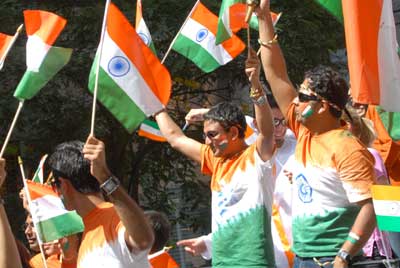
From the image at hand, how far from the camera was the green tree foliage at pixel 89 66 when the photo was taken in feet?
40.4

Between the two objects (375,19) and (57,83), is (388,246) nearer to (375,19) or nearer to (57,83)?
(375,19)

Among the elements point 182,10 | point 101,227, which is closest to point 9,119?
point 182,10

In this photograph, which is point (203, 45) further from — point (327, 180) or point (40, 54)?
point (327, 180)

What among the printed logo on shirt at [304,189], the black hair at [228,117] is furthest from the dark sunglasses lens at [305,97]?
the black hair at [228,117]

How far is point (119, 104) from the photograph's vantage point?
17.6 ft

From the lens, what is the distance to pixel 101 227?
4812 millimetres

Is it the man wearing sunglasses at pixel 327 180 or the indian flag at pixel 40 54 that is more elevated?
the indian flag at pixel 40 54

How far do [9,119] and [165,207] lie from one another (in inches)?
120

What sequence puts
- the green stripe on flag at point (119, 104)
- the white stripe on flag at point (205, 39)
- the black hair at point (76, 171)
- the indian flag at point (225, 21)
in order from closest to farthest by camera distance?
the black hair at point (76, 171) → the green stripe on flag at point (119, 104) → the indian flag at point (225, 21) → the white stripe on flag at point (205, 39)

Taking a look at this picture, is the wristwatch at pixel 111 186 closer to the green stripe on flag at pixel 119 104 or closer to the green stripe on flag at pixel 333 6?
the green stripe on flag at pixel 119 104

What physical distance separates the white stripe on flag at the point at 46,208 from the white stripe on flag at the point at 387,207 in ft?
5.21

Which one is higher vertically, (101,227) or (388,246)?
(101,227)

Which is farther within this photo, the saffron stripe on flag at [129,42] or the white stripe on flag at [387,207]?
the saffron stripe on flag at [129,42]

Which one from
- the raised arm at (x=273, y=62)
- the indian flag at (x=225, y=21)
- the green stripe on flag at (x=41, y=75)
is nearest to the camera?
the raised arm at (x=273, y=62)
